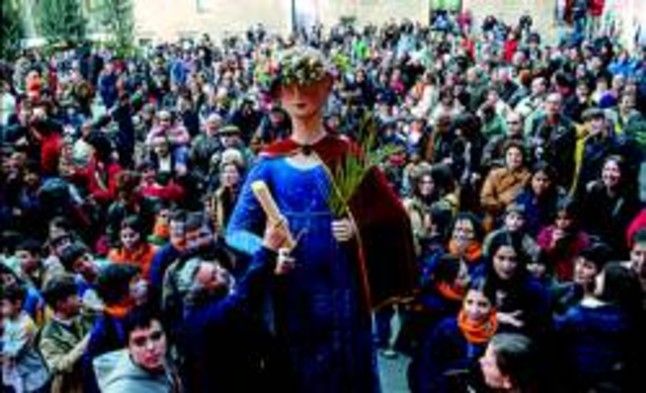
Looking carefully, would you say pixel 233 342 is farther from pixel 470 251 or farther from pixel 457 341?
pixel 470 251

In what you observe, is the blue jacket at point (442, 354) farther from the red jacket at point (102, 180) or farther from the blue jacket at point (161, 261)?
the red jacket at point (102, 180)

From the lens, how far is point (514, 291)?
5.66m

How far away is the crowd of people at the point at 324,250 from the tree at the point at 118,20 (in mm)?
18651

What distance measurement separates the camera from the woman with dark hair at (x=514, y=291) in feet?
17.5

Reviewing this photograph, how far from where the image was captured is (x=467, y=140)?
967 cm

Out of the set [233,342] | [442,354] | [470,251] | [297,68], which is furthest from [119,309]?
[470,251]

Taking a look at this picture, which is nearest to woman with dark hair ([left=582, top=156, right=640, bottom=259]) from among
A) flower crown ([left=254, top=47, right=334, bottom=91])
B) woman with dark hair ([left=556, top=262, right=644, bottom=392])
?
woman with dark hair ([left=556, top=262, right=644, bottom=392])

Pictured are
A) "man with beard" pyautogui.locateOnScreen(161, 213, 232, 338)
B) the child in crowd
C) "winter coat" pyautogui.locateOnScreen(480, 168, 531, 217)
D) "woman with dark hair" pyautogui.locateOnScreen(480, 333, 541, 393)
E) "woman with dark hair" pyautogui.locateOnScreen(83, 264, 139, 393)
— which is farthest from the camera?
"winter coat" pyautogui.locateOnScreen(480, 168, 531, 217)

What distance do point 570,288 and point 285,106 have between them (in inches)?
86.8

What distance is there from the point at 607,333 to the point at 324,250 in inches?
54.1

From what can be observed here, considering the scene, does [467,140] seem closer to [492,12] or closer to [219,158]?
[219,158]

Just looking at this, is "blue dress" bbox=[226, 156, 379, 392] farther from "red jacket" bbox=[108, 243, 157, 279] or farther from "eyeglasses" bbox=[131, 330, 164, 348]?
"red jacket" bbox=[108, 243, 157, 279]

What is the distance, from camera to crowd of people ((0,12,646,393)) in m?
4.72

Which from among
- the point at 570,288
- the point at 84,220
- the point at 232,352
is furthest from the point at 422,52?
the point at 232,352
